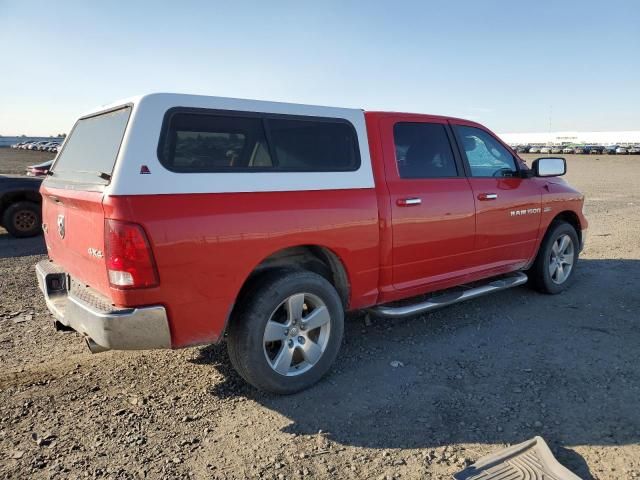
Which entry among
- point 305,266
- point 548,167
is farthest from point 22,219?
point 548,167

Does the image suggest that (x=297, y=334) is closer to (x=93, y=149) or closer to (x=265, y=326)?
(x=265, y=326)

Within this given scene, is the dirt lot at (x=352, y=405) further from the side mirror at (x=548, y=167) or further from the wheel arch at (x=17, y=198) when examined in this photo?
the wheel arch at (x=17, y=198)

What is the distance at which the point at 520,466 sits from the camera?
8.61 ft

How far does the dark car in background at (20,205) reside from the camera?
351 inches

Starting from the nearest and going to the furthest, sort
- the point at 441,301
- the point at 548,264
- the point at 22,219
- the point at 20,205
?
the point at 441,301 → the point at 548,264 → the point at 20,205 → the point at 22,219

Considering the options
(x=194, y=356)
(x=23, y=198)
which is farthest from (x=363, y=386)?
(x=23, y=198)

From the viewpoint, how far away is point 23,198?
29.7 ft

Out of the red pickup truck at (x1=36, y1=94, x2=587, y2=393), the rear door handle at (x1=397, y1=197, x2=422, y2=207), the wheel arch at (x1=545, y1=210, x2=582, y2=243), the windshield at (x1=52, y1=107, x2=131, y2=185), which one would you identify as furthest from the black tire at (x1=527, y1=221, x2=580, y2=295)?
the windshield at (x1=52, y1=107, x2=131, y2=185)

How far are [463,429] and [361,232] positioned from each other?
151 cm

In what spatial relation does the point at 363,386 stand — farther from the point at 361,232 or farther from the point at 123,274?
the point at 123,274

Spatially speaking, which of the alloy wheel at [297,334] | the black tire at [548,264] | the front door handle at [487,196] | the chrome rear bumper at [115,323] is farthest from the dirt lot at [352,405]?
the front door handle at [487,196]

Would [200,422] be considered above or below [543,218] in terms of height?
below

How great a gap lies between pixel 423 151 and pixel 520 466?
8.66 feet

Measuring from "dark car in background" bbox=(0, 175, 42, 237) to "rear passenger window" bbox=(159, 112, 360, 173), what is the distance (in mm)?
7377
